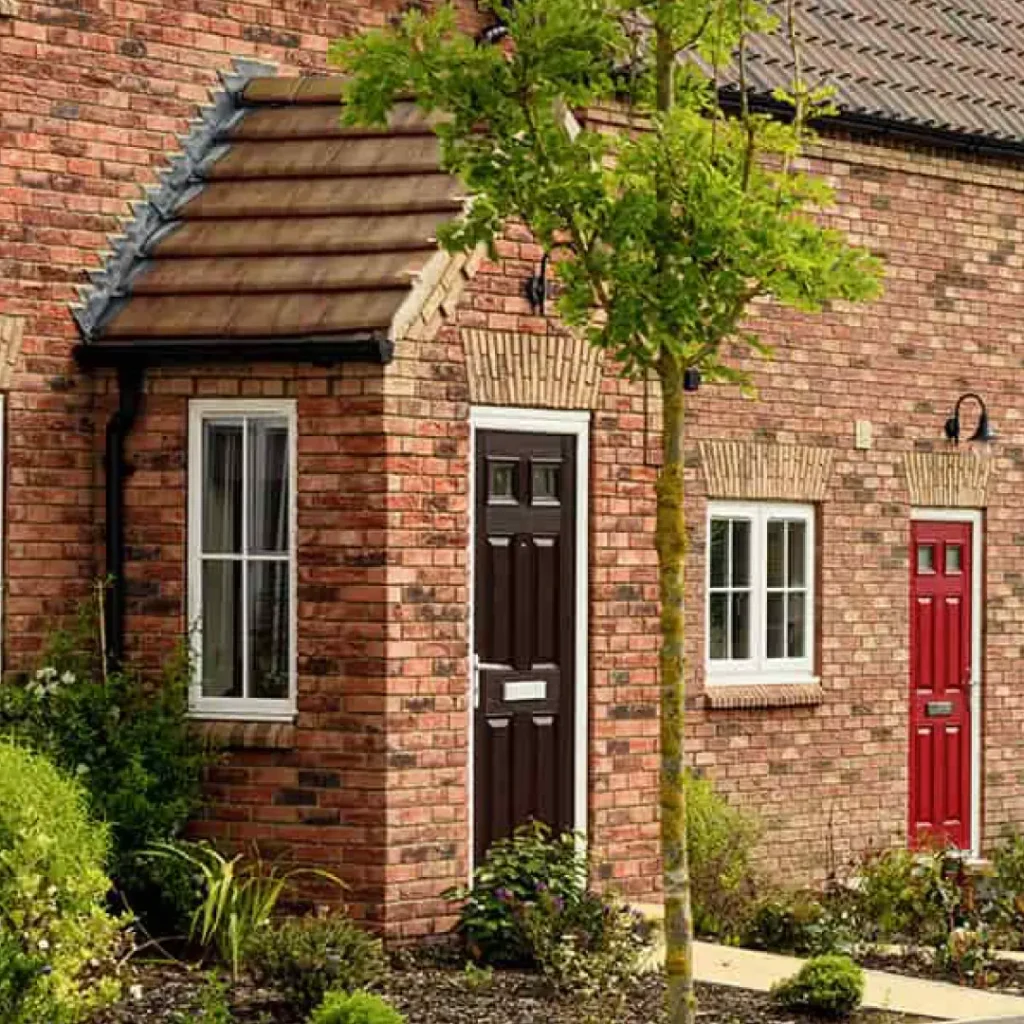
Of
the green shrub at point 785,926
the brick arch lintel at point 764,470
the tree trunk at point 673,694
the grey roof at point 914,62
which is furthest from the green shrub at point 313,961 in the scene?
the grey roof at point 914,62

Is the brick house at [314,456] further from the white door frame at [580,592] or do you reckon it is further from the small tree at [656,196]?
the small tree at [656,196]

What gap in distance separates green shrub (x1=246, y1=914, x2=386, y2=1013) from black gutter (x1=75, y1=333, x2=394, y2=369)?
9.22 ft

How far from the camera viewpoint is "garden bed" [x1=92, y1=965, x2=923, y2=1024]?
42.7 ft

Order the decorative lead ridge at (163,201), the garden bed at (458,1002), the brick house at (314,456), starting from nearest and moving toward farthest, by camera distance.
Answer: the garden bed at (458,1002)
the brick house at (314,456)
the decorative lead ridge at (163,201)

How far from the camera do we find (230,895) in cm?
1429

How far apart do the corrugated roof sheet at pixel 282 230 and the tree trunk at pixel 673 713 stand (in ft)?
10.6

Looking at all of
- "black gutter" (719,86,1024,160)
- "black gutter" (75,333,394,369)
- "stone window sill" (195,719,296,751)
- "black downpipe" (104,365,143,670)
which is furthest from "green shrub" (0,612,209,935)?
"black gutter" (719,86,1024,160)

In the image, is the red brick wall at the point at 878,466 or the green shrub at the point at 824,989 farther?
the red brick wall at the point at 878,466

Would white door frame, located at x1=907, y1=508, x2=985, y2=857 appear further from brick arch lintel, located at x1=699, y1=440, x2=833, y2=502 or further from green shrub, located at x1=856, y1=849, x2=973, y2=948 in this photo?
green shrub, located at x1=856, y1=849, x2=973, y2=948

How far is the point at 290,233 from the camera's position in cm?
1538

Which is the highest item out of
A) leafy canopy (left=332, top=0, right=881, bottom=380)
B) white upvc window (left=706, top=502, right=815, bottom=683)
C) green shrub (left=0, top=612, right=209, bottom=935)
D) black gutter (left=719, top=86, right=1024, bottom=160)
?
black gutter (left=719, top=86, right=1024, bottom=160)

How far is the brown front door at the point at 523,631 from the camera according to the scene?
15.4 meters

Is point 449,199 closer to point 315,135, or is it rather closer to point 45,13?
point 315,135

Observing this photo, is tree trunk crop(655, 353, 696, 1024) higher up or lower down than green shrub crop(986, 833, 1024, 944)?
higher up
